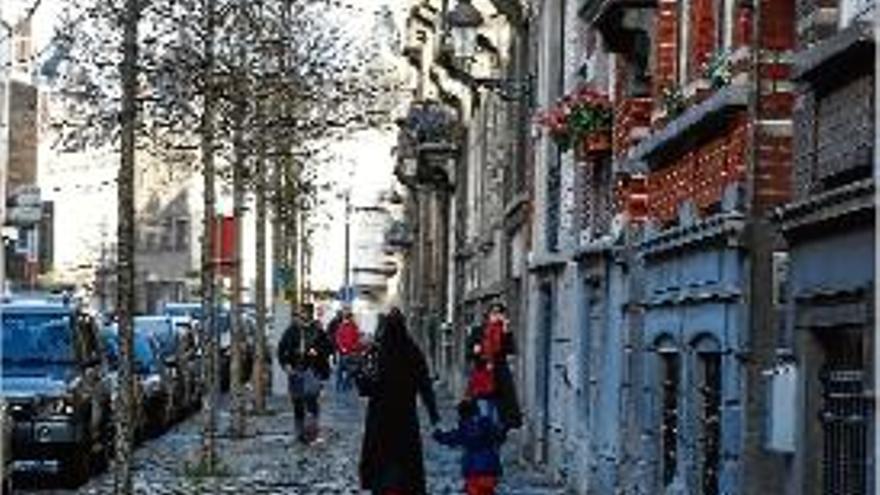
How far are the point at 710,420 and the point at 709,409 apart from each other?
0.13 meters

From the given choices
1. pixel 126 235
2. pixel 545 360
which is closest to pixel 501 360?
pixel 545 360

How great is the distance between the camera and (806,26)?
13.3 m

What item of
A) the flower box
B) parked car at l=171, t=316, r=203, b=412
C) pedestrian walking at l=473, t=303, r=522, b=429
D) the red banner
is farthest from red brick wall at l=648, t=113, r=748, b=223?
parked car at l=171, t=316, r=203, b=412

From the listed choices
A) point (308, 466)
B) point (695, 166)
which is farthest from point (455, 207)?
point (695, 166)

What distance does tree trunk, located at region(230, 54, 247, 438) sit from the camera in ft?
98.7

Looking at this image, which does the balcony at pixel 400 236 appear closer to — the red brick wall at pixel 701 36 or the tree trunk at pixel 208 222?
the tree trunk at pixel 208 222

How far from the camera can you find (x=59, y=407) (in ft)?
78.2

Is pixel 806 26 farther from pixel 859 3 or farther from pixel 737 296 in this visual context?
pixel 737 296

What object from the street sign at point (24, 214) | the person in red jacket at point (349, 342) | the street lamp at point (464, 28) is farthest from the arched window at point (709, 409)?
the person in red jacket at point (349, 342)

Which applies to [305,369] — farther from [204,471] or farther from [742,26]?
[742,26]

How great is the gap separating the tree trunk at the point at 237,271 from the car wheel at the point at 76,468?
592 centimetres

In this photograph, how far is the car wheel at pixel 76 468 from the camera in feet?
78.8

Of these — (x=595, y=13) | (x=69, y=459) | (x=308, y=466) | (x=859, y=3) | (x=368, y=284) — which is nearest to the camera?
(x=859, y=3)

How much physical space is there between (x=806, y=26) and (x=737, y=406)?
266 centimetres
